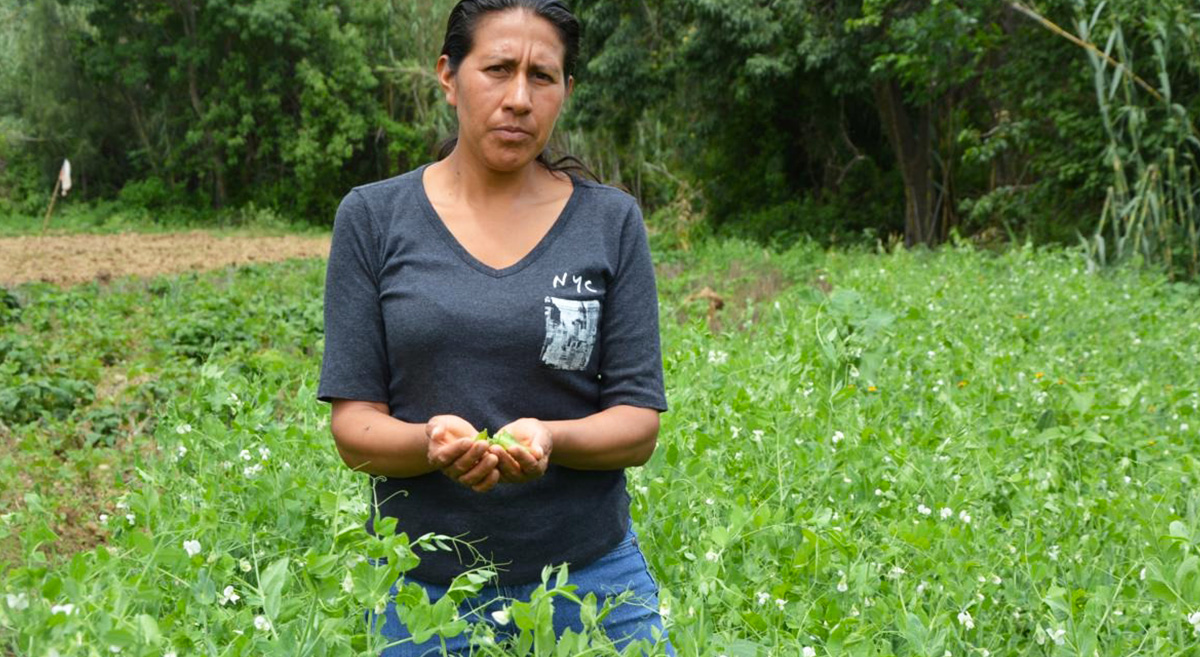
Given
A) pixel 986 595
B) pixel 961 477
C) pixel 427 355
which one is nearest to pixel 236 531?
pixel 427 355

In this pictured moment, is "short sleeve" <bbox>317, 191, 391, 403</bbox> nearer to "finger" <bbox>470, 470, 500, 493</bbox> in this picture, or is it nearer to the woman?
the woman

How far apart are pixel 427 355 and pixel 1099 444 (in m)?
3.33

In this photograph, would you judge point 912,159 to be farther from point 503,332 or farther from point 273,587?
point 273,587

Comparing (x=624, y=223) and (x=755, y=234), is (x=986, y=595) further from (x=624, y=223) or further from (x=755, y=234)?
(x=755, y=234)

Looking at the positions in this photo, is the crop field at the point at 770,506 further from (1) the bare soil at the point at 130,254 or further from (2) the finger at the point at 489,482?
(1) the bare soil at the point at 130,254


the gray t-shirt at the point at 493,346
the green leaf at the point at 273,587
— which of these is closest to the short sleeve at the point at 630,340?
the gray t-shirt at the point at 493,346

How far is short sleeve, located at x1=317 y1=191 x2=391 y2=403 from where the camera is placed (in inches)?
75.2

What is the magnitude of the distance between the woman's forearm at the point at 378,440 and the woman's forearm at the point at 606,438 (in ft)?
0.66

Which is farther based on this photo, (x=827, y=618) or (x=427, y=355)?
(x=827, y=618)

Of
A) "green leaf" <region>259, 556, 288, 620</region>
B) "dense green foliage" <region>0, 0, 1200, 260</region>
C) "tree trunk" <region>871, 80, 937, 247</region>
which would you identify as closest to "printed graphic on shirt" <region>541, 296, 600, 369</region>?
"green leaf" <region>259, 556, 288, 620</region>

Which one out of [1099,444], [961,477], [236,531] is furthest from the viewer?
[1099,444]

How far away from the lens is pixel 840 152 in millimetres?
22625

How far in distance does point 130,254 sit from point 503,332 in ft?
69.4

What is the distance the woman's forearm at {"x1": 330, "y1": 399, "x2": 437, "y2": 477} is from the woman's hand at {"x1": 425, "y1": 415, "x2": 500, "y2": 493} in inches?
3.2
